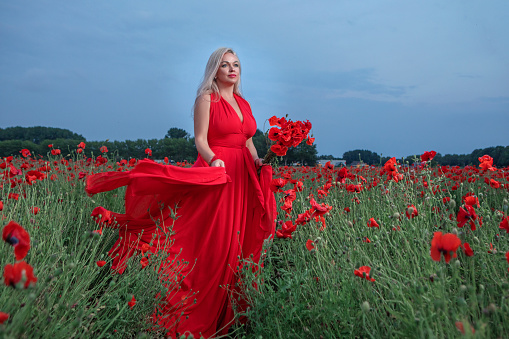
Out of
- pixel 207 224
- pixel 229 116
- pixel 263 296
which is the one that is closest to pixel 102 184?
pixel 207 224

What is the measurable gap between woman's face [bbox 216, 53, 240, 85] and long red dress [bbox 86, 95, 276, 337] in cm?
18

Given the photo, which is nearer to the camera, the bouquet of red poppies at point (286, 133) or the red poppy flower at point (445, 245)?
the red poppy flower at point (445, 245)

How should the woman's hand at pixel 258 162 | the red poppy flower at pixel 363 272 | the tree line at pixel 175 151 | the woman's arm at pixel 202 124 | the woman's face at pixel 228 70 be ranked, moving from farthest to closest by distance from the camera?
the tree line at pixel 175 151 < the woman's face at pixel 228 70 < the woman's hand at pixel 258 162 < the woman's arm at pixel 202 124 < the red poppy flower at pixel 363 272

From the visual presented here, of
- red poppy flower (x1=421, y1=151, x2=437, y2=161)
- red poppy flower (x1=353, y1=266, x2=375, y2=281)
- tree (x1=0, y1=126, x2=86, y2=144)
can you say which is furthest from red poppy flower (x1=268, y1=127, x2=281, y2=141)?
tree (x1=0, y1=126, x2=86, y2=144)

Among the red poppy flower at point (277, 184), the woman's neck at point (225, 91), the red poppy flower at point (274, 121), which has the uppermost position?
the woman's neck at point (225, 91)

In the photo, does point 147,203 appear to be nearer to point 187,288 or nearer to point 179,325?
point 187,288

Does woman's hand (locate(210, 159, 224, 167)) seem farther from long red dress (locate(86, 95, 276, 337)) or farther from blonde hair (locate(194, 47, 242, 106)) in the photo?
blonde hair (locate(194, 47, 242, 106))

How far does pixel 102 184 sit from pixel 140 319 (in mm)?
921

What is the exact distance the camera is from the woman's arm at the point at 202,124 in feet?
9.78

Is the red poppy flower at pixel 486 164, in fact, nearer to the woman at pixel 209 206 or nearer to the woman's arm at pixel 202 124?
the woman at pixel 209 206

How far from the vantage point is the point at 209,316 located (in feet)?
9.41

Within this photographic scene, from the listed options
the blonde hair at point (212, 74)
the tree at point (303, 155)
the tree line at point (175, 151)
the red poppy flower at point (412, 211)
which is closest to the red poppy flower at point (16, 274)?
the red poppy flower at point (412, 211)

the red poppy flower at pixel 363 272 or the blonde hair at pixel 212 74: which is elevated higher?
the blonde hair at pixel 212 74

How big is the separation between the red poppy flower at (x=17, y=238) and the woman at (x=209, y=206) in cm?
127
